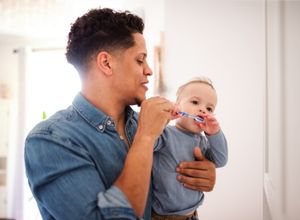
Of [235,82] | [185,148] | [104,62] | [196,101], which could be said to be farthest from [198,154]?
[104,62]

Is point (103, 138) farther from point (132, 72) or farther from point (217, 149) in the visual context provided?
point (217, 149)

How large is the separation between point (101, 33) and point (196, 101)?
332 millimetres

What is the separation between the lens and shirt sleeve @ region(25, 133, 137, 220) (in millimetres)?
546

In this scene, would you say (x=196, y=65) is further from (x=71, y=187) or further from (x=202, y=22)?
(x=71, y=187)

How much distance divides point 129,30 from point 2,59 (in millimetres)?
2485

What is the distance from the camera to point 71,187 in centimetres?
56

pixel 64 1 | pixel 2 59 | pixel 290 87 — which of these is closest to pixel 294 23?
pixel 290 87

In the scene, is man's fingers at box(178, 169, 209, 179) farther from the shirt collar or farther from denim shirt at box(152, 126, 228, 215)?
the shirt collar

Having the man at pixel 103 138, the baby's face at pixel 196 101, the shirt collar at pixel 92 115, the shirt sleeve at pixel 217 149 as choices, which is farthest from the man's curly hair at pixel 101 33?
the shirt sleeve at pixel 217 149

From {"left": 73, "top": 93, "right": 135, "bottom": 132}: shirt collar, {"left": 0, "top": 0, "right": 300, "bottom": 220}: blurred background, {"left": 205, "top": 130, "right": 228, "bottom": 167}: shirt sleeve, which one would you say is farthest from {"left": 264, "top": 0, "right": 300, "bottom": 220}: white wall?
{"left": 73, "top": 93, "right": 135, "bottom": 132}: shirt collar

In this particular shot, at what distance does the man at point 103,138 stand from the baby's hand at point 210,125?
9 cm

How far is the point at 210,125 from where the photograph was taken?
0.77 m

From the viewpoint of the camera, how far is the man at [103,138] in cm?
56

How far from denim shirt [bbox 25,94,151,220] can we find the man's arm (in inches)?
1.0
